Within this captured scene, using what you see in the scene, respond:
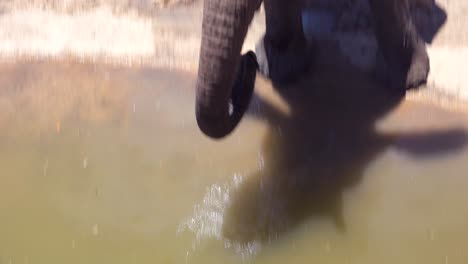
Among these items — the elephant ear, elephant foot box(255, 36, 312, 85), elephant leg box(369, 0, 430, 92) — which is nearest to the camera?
the elephant ear

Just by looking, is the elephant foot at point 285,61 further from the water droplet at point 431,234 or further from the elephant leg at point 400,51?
the water droplet at point 431,234

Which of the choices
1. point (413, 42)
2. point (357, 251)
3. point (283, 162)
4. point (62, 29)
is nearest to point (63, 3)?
point (62, 29)

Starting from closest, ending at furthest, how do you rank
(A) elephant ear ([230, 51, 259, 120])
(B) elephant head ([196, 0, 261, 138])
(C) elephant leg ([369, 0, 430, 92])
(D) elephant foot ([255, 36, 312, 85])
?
(B) elephant head ([196, 0, 261, 138]) < (A) elephant ear ([230, 51, 259, 120]) < (C) elephant leg ([369, 0, 430, 92]) < (D) elephant foot ([255, 36, 312, 85])

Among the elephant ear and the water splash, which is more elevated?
the elephant ear

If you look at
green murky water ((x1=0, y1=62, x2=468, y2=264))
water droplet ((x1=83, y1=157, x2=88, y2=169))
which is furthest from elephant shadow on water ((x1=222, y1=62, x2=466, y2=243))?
water droplet ((x1=83, y1=157, x2=88, y2=169))

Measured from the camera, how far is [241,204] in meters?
1.70

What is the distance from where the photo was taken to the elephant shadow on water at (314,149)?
5.47 feet

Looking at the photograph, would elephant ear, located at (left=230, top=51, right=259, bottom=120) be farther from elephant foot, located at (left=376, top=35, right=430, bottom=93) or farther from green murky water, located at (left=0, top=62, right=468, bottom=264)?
elephant foot, located at (left=376, top=35, right=430, bottom=93)

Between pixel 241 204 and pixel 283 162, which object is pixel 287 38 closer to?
pixel 283 162

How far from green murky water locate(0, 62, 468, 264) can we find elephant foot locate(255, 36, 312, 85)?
0.11 feet

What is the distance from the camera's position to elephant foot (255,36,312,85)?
1.92m

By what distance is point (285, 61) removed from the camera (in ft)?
6.30

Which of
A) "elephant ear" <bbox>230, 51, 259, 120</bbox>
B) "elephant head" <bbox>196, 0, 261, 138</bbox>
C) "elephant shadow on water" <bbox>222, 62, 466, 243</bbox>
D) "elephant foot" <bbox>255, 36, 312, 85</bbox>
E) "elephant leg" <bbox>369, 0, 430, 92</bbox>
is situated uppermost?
"elephant head" <bbox>196, 0, 261, 138</bbox>

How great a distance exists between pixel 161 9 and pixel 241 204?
0.86m
